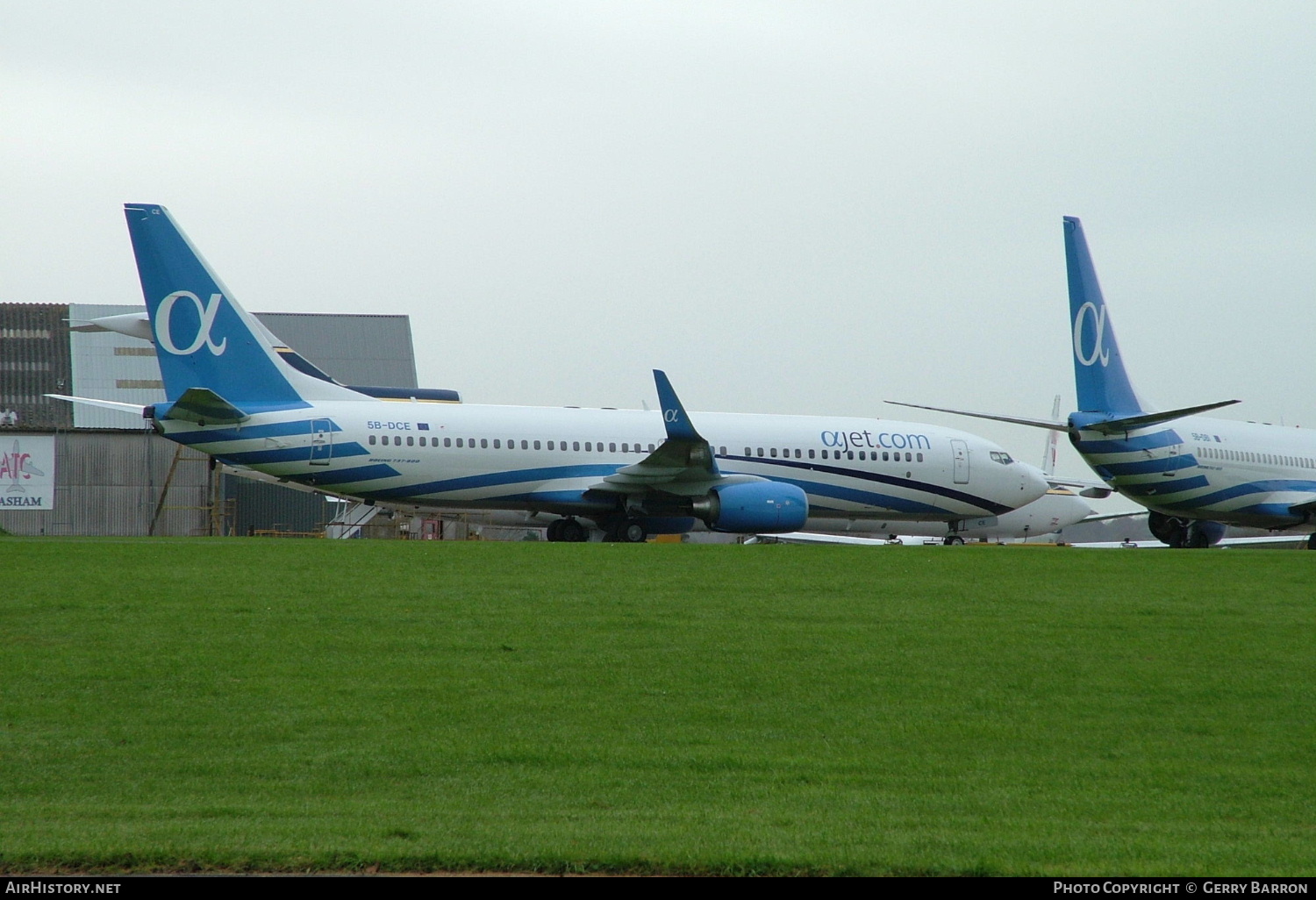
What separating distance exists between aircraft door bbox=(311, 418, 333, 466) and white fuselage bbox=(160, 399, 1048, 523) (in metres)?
0.02

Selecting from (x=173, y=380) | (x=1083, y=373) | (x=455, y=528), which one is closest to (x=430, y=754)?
(x=173, y=380)

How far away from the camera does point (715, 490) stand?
27.2 m

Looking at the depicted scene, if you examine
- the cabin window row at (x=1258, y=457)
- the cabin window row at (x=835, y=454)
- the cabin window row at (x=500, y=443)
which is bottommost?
the cabin window row at (x=1258, y=457)

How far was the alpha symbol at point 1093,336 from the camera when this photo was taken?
28.7m

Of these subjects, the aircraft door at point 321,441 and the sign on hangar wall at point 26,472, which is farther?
the sign on hangar wall at point 26,472

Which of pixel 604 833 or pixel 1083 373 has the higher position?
pixel 1083 373

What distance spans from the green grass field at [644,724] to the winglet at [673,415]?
9195 millimetres

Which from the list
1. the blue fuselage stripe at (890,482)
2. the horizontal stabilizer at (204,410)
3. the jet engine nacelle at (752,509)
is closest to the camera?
the horizontal stabilizer at (204,410)

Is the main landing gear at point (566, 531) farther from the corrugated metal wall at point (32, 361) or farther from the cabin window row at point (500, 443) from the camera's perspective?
the corrugated metal wall at point (32, 361)

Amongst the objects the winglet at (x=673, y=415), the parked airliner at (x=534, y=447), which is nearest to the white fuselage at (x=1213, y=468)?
the parked airliner at (x=534, y=447)

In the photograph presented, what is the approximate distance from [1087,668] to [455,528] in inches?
1245

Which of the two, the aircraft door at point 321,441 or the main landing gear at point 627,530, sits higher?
the aircraft door at point 321,441

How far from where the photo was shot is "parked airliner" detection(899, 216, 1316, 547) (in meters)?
28.7
